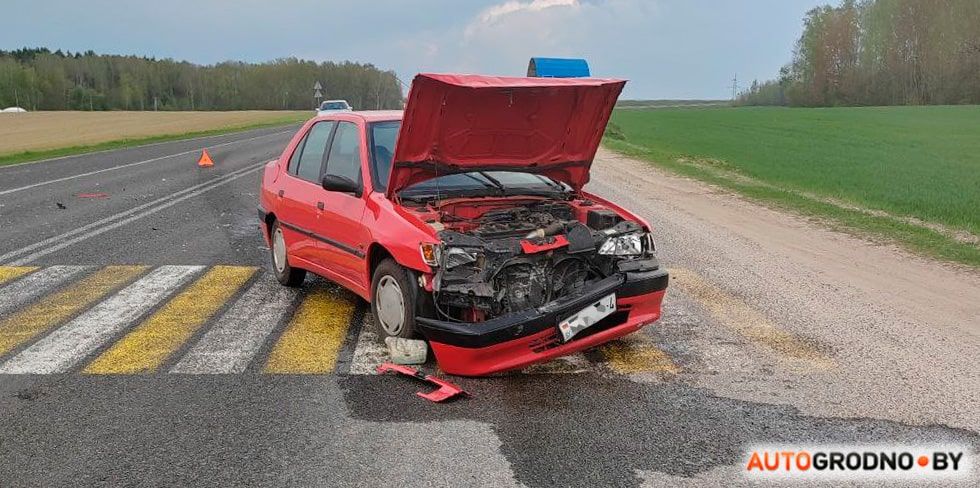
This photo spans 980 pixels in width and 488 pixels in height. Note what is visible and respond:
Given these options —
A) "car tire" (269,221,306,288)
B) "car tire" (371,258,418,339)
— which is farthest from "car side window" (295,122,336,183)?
"car tire" (371,258,418,339)

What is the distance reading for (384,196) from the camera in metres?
5.62

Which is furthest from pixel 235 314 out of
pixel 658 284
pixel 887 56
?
pixel 887 56

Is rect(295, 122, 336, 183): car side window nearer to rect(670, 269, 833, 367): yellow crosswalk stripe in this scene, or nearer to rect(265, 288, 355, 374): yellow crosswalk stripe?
rect(265, 288, 355, 374): yellow crosswalk stripe

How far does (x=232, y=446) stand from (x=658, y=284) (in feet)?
9.41

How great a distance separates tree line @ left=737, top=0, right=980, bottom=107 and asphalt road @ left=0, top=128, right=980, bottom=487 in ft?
299

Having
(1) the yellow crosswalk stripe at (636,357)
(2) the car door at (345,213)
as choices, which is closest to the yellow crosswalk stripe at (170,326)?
(2) the car door at (345,213)

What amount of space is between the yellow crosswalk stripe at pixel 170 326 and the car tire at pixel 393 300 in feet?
4.60

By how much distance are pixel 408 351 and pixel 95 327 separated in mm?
2531

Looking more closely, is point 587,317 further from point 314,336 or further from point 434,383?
point 314,336

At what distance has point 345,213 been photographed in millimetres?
5961

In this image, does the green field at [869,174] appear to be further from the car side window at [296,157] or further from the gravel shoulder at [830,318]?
the car side window at [296,157]

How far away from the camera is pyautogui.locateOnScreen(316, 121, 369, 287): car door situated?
5797 mm

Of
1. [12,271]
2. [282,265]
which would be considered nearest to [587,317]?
[282,265]

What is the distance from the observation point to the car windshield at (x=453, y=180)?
5820 mm
